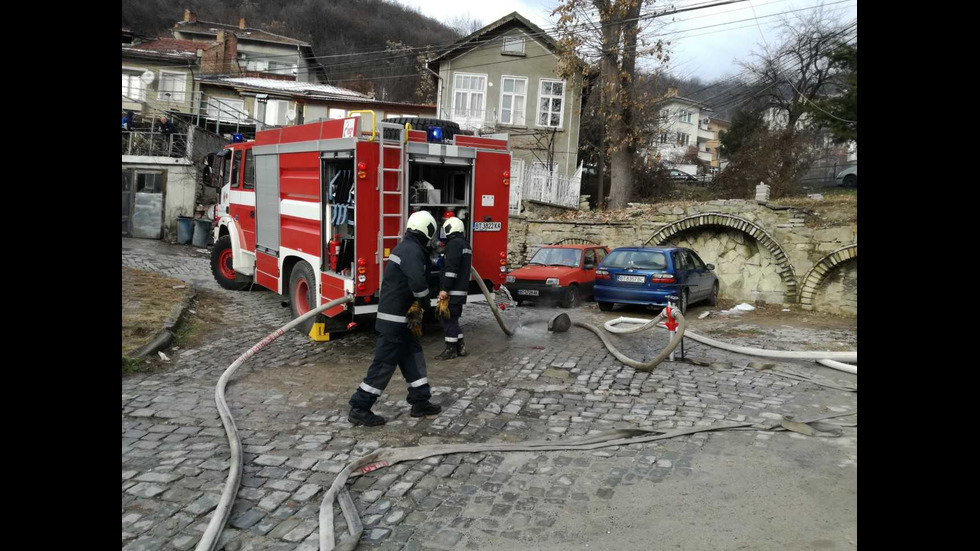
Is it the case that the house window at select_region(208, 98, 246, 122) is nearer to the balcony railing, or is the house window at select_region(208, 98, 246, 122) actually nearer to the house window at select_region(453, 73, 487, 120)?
the balcony railing

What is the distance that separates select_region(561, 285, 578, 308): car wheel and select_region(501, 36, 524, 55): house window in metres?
15.7

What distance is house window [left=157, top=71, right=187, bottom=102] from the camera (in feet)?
110

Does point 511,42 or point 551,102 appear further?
point 551,102

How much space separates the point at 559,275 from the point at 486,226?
4.36m

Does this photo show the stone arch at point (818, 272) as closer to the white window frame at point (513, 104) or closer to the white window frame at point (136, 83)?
the white window frame at point (513, 104)

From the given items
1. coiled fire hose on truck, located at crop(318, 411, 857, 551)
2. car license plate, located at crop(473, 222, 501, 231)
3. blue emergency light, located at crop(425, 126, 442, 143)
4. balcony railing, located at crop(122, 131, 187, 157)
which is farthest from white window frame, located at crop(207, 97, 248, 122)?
coiled fire hose on truck, located at crop(318, 411, 857, 551)

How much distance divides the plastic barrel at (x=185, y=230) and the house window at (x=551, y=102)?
1396cm

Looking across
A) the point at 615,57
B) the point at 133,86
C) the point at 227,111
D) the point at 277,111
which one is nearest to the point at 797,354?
the point at 615,57

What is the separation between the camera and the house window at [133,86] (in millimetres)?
32188

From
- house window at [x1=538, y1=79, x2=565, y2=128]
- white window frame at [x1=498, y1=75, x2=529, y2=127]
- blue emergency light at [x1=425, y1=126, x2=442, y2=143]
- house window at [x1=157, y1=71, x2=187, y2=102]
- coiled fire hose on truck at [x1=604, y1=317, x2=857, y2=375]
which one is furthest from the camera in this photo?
house window at [x1=157, y1=71, x2=187, y2=102]

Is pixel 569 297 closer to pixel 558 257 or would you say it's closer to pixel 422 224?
pixel 558 257

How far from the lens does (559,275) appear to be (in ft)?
43.8

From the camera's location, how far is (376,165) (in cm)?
780

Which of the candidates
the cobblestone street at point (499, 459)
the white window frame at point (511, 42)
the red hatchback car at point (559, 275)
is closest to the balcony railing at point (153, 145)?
the white window frame at point (511, 42)
